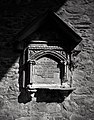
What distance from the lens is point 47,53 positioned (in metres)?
5.00

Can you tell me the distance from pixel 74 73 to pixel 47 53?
0.87 metres

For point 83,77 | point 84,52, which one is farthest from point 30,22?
point 83,77

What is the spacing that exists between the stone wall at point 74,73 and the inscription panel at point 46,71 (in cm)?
47

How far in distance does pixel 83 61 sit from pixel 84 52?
24 cm

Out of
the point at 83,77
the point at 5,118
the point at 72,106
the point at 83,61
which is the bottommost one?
the point at 5,118

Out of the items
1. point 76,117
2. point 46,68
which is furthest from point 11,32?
point 76,117

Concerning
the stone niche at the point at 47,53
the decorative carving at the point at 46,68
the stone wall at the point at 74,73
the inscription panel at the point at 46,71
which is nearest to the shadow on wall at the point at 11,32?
the stone wall at the point at 74,73

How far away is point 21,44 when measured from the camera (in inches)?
196

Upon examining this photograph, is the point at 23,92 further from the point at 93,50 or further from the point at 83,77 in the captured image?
the point at 93,50

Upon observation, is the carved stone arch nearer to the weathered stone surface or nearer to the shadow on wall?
the shadow on wall

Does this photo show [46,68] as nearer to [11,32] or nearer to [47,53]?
[47,53]

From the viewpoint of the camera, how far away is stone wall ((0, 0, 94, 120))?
4910 millimetres

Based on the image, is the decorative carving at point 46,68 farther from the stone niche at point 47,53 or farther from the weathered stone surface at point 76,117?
the weathered stone surface at point 76,117

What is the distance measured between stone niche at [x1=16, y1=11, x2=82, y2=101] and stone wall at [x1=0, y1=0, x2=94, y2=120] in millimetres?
214
